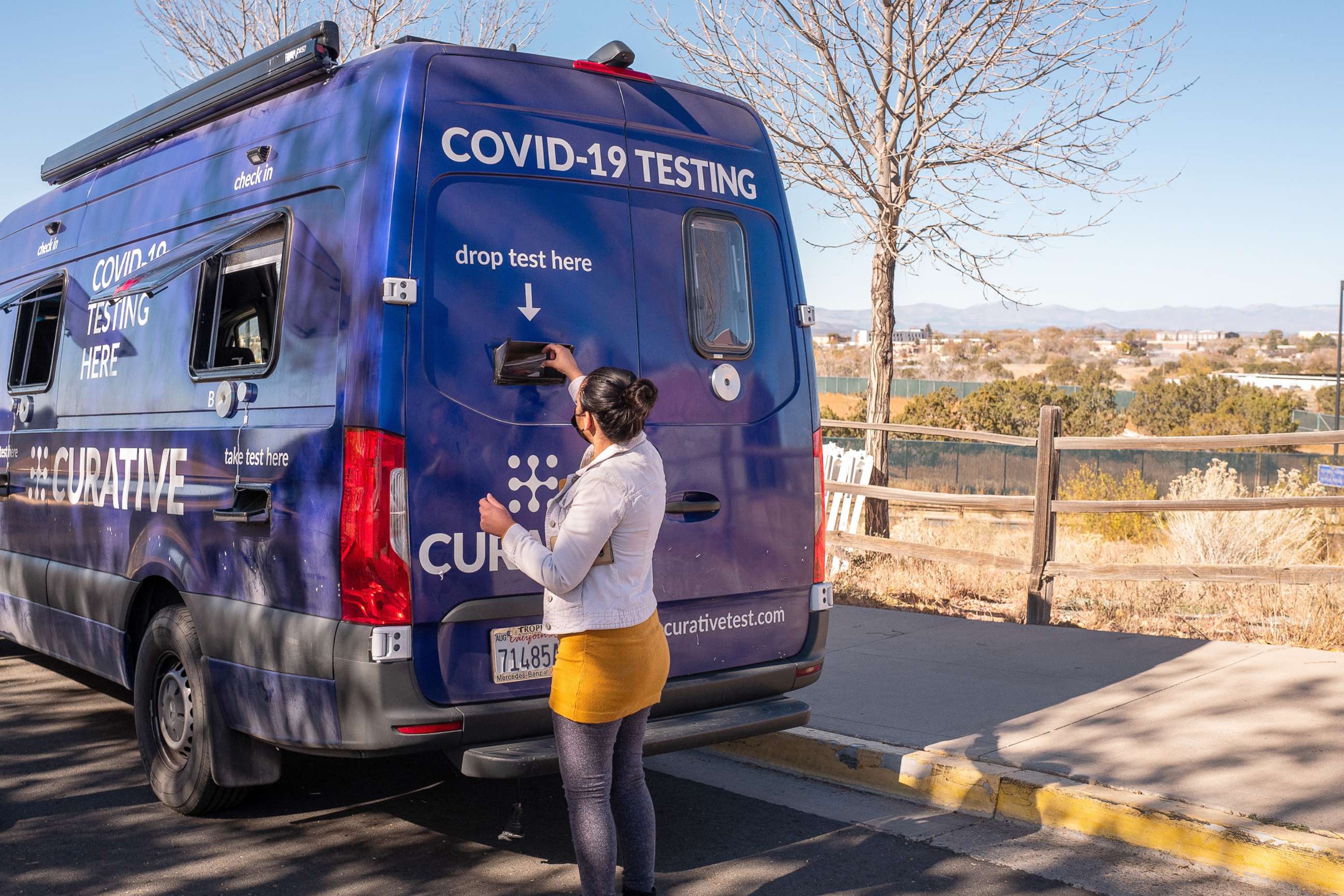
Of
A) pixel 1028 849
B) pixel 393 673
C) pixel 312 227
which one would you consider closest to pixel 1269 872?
pixel 1028 849

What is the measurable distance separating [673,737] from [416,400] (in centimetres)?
154

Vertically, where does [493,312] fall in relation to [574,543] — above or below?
above

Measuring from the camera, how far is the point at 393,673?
408 cm

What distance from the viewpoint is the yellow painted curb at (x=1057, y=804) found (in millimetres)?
4457

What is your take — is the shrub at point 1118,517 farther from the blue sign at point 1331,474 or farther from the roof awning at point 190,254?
the roof awning at point 190,254

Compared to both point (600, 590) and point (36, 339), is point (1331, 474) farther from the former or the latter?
point (36, 339)

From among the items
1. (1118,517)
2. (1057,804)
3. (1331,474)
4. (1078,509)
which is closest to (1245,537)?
(1331,474)

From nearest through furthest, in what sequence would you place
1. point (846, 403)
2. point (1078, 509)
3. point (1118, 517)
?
1. point (1078, 509)
2. point (1118, 517)
3. point (846, 403)

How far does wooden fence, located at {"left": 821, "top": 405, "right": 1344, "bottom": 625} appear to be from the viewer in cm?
794

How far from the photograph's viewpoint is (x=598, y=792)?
3.78 metres

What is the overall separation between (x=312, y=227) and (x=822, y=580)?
2.58 m

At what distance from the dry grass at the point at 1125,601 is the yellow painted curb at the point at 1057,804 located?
3686 mm

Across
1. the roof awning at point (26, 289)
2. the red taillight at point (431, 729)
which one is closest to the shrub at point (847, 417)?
the roof awning at point (26, 289)

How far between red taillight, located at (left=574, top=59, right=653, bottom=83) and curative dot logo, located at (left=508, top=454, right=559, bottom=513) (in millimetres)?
1559
